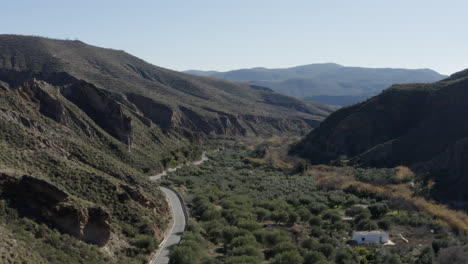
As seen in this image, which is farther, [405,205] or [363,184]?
[363,184]

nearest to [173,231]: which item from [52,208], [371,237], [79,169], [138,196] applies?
[138,196]

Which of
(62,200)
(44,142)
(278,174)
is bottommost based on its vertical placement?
(278,174)

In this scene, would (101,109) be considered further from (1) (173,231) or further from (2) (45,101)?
(1) (173,231)

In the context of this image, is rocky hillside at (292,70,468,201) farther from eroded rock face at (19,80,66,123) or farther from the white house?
eroded rock face at (19,80,66,123)

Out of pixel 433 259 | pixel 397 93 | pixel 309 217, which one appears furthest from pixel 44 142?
pixel 397 93

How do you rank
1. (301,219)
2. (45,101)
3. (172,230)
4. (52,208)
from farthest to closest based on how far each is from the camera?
(45,101) < (301,219) < (172,230) < (52,208)

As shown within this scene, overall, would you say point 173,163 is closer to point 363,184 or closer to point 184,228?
point 363,184
